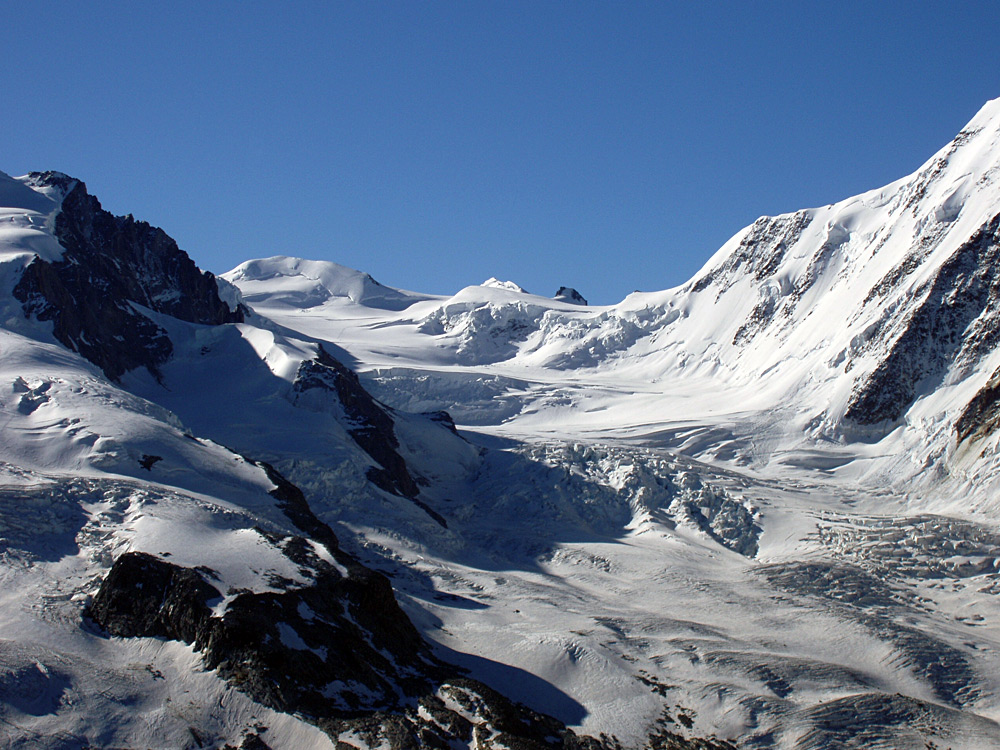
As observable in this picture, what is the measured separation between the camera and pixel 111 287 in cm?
8725

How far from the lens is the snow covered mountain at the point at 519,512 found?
117 feet

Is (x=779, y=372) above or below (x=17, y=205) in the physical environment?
below

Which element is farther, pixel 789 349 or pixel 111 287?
pixel 789 349

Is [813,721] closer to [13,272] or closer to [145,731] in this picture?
[145,731]

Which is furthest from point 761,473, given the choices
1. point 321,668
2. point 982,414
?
point 321,668

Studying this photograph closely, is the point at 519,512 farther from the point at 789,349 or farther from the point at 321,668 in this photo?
the point at 789,349

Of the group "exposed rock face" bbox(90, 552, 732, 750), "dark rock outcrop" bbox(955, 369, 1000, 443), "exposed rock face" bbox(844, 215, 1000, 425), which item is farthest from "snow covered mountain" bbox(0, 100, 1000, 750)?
"dark rock outcrop" bbox(955, 369, 1000, 443)

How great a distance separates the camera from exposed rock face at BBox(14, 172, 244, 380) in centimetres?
7412

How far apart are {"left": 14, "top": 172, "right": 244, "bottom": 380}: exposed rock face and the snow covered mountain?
14.5 inches

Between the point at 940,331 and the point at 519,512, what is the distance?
43.2 meters

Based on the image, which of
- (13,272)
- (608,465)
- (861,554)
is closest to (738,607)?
(861,554)

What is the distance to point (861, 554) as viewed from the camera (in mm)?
64500

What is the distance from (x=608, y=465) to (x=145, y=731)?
53097 millimetres

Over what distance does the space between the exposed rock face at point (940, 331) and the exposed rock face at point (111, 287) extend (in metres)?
62.5
